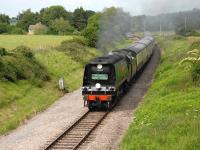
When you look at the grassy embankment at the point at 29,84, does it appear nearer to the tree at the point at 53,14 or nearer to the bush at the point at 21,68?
the bush at the point at 21,68

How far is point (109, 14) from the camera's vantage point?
244 feet

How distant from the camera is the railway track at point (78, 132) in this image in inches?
768

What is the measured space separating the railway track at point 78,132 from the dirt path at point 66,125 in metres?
0.40

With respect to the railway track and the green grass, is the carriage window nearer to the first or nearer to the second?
the railway track

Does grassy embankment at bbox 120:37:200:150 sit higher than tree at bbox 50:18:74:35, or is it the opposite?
tree at bbox 50:18:74:35

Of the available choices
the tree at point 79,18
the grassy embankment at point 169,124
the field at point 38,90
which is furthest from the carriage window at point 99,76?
the tree at point 79,18

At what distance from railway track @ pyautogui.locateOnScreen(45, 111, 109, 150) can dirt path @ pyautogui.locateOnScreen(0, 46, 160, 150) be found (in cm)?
40

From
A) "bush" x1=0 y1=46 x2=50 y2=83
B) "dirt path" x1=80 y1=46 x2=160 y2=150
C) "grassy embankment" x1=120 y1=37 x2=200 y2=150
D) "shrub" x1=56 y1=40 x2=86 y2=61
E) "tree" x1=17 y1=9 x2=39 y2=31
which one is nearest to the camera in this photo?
"grassy embankment" x1=120 y1=37 x2=200 y2=150

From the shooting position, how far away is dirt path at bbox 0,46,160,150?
2011 centimetres

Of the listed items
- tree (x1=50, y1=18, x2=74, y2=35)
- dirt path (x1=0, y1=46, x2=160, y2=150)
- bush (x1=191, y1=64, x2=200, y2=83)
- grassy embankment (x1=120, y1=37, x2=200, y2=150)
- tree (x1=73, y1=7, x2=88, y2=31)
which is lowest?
dirt path (x1=0, y1=46, x2=160, y2=150)

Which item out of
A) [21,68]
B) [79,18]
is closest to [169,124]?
[21,68]

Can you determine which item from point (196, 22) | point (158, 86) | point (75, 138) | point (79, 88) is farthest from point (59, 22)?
point (75, 138)

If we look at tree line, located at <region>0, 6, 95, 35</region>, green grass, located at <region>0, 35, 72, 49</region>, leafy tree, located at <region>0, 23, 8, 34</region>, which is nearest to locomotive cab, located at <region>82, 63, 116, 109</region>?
green grass, located at <region>0, 35, 72, 49</region>

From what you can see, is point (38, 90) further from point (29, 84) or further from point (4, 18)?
point (4, 18)
